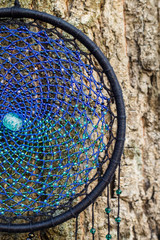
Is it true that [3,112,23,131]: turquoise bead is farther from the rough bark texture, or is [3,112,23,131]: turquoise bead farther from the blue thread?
the rough bark texture

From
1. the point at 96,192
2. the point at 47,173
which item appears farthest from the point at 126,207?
the point at 47,173

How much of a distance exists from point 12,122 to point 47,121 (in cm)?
10

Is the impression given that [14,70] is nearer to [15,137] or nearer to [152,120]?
[15,137]

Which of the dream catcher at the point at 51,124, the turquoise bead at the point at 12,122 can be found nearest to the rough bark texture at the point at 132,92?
the dream catcher at the point at 51,124

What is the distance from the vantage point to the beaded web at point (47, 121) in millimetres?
832

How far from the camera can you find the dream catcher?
821mm

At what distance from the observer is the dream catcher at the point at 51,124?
2.69ft

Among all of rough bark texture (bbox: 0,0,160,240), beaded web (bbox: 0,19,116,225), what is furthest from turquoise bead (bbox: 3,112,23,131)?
rough bark texture (bbox: 0,0,160,240)

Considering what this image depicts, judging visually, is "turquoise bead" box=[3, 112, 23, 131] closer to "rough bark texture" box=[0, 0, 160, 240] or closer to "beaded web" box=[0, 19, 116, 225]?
"beaded web" box=[0, 19, 116, 225]

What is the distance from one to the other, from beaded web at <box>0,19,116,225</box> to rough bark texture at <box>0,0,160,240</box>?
0.07 metres

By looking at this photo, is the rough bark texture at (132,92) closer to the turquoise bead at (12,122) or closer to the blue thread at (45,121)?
the blue thread at (45,121)

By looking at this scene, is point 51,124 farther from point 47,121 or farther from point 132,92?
point 132,92

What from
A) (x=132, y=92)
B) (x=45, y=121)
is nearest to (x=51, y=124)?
(x=45, y=121)

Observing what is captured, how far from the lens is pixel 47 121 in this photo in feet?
2.74
